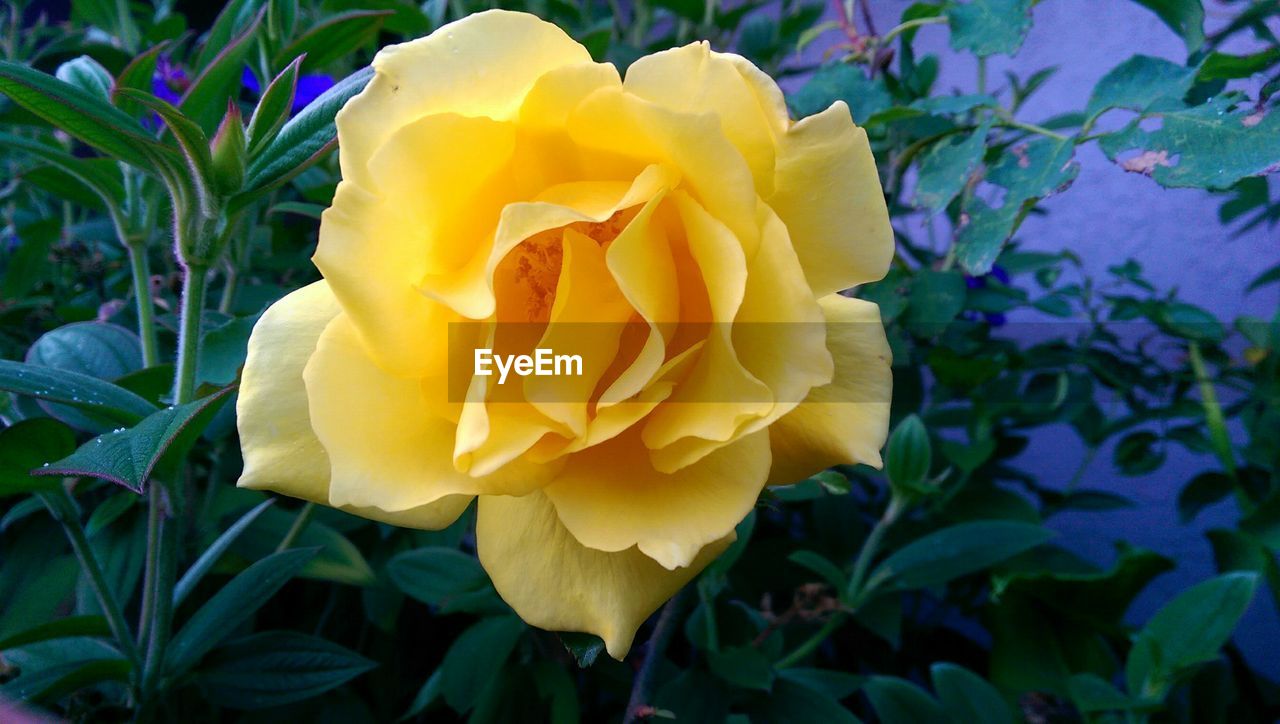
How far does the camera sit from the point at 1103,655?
0.78 metres

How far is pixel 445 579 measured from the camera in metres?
0.56

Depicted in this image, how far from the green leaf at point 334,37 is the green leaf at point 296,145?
0.16m

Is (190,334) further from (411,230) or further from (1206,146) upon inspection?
(1206,146)

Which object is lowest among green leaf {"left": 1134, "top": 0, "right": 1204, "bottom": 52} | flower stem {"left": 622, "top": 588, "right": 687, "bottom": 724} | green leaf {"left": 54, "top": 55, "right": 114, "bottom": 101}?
flower stem {"left": 622, "top": 588, "right": 687, "bottom": 724}

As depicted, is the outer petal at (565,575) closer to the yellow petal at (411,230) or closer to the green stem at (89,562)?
the yellow petal at (411,230)

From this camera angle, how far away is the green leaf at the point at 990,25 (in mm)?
511

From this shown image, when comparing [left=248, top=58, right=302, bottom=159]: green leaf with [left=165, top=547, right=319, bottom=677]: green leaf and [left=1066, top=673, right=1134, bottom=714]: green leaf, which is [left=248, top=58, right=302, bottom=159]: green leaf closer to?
[left=165, top=547, right=319, bottom=677]: green leaf

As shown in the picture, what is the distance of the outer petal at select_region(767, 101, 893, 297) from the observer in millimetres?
281

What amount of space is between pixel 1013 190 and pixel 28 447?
1.81 ft

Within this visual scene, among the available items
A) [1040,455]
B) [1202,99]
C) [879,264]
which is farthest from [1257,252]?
[879,264]

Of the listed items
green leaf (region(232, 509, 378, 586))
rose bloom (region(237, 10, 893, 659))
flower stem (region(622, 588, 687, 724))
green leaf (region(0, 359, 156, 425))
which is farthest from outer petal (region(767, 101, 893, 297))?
green leaf (region(232, 509, 378, 586))

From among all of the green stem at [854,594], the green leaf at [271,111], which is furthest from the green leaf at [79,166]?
the green stem at [854,594]

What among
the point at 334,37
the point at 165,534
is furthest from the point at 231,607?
the point at 334,37

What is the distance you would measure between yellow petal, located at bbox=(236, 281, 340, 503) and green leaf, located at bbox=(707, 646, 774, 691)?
0.34m
